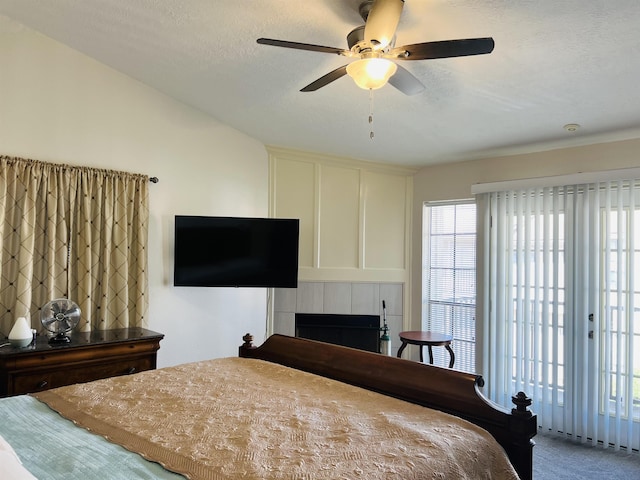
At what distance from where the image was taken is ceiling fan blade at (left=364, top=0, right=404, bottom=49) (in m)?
1.88

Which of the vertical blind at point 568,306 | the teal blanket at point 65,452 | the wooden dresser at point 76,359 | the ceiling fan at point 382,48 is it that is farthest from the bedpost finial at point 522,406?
the wooden dresser at point 76,359

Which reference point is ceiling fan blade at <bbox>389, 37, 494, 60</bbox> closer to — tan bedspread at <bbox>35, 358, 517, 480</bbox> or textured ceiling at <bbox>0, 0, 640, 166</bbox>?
textured ceiling at <bbox>0, 0, 640, 166</bbox>

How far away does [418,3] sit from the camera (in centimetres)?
212

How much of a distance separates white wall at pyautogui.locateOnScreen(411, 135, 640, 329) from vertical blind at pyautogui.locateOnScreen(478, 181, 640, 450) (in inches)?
9.0

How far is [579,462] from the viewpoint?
3240 millimetres

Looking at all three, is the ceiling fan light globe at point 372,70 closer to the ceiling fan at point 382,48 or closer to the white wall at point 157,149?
the ceiling fan at point 382,48

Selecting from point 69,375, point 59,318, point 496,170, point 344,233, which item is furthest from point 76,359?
point 496,170

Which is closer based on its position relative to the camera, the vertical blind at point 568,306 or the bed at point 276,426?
the bed at point 276,426

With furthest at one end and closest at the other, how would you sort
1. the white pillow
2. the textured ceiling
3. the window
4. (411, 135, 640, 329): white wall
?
1. the window
2. (411, 135, 640, 329): white wall
3. the textured ceiling
4. the white pillow

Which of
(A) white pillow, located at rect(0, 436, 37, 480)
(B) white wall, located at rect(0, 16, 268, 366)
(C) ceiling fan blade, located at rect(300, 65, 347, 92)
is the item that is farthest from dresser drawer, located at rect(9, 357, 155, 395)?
(C) ceiling fan blade, located at rect(300, 65, 347, 92)

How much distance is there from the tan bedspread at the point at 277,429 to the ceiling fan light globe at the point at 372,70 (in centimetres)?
149

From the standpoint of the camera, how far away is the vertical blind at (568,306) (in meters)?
3.47

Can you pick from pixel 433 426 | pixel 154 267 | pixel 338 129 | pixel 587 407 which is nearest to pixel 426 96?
pixel 338 129

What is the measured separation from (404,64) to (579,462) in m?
3.03
